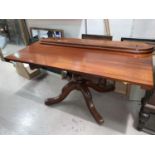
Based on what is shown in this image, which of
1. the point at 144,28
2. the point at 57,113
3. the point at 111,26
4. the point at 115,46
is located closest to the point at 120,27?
the point at 111,26

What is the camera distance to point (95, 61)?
1.20 meters

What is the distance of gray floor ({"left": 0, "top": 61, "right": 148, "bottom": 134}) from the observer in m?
1.48

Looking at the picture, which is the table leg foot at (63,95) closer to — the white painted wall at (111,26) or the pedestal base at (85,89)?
the pedestal base at (85,89)

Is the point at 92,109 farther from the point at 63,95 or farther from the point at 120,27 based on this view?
the point at 120,27

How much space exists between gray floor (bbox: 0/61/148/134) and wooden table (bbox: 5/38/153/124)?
0.53 ft

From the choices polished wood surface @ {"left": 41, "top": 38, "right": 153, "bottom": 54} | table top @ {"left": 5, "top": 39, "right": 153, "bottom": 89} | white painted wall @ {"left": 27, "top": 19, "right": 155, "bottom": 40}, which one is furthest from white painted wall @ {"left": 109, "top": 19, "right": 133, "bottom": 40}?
table top @ {"left": 5, "top": 39, "right": 153, "bottom": 89}

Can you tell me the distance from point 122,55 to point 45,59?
2.17 ft

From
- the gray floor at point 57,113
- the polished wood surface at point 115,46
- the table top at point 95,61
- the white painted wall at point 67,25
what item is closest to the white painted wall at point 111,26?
the white painted wall at point 67,25

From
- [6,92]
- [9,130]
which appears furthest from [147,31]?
[6,92]

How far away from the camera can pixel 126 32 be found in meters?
1.70

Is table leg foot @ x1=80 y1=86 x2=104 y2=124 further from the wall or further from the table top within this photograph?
the wall

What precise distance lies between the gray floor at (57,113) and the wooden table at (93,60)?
0.16 meters

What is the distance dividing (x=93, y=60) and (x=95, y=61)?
26 millimetres
